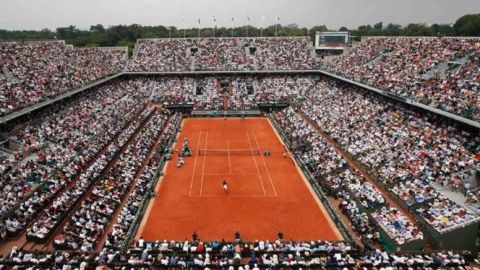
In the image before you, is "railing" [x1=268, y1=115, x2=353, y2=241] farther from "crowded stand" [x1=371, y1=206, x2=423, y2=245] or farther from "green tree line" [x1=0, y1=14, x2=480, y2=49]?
"green tree line" [x1=0, y1=14, x2=480, y2=49]

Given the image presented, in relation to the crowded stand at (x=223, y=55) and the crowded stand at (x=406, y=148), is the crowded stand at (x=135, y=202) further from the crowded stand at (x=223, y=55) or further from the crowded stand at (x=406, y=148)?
the crowded stand at (x=223, y=55)

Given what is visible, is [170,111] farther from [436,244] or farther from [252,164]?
[436,244]

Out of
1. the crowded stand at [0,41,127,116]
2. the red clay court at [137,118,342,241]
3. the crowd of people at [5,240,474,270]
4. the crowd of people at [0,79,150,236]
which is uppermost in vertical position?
the crowded stand at [0,41,127,116]

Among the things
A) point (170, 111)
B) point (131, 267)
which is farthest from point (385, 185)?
point (170, 111)

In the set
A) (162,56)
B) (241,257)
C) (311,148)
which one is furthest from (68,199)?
(162,56)

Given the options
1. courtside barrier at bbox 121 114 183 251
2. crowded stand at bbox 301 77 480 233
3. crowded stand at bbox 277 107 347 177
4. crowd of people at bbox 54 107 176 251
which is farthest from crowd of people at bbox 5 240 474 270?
crowded stand at bbox 277 107 347 177

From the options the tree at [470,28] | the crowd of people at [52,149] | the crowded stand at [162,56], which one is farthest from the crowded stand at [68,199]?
the tree at [470,28]

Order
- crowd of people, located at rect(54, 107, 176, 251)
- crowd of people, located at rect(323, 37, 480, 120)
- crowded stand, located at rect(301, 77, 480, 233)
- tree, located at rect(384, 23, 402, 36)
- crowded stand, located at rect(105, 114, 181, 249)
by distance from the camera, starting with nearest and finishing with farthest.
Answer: crowd of people, located at rect(54, 107, 176, 251) < crowded stand, located at rect(105, 114, 181, 249) < crowded stand, located at rect(301, 77, 480, 233) < crowd of people, located at rect(323, 37, 480, 120) < tree, located at rect(384, 23, 402, 36)
